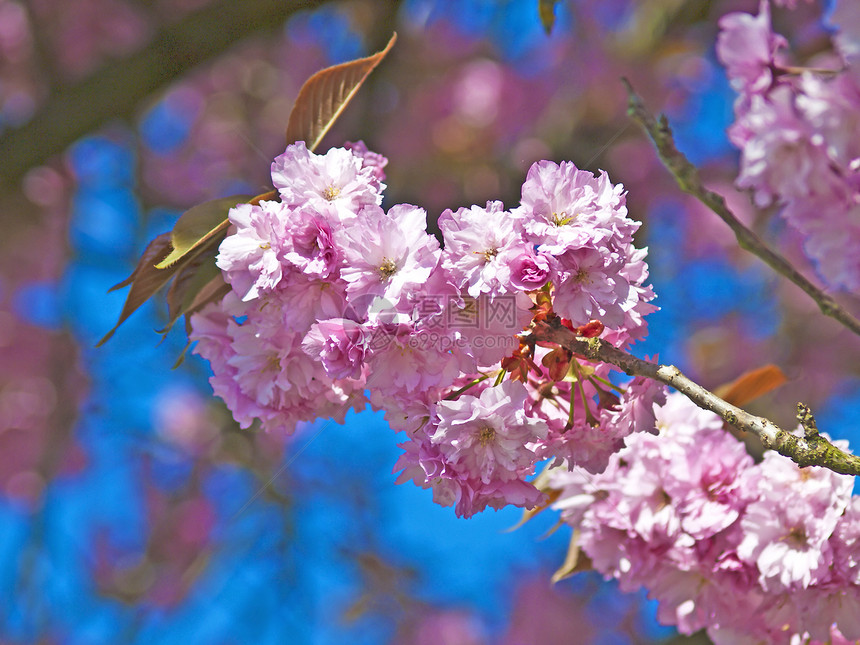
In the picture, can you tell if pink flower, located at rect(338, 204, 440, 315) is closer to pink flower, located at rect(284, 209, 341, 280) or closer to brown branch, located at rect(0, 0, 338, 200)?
pink flower, located at rect(284, 209, 341, 280)

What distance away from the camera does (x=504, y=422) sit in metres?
0.80

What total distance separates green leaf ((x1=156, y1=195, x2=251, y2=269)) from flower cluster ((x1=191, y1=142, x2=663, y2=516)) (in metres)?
0.03

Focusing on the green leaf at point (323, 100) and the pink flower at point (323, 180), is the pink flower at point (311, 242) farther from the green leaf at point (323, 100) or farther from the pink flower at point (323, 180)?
the green leaf at point (323, 100)

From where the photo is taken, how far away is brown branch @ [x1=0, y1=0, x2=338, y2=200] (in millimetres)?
2104

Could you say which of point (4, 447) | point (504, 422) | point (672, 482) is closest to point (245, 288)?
point (504, 422)

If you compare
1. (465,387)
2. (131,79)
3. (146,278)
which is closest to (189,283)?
(146,278)

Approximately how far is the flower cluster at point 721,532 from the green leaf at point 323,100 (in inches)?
24.6

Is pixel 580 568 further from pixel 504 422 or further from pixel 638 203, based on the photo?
pixel 638 203

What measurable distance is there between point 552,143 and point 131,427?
2.45 m

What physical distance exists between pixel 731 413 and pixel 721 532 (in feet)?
1.29

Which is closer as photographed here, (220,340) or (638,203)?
(220,340)

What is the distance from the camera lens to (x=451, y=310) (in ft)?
2.53

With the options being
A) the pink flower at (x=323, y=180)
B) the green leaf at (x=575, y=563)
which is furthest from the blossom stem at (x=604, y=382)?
the green leaf at (x=575, y=563)

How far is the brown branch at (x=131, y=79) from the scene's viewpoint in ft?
6.90
